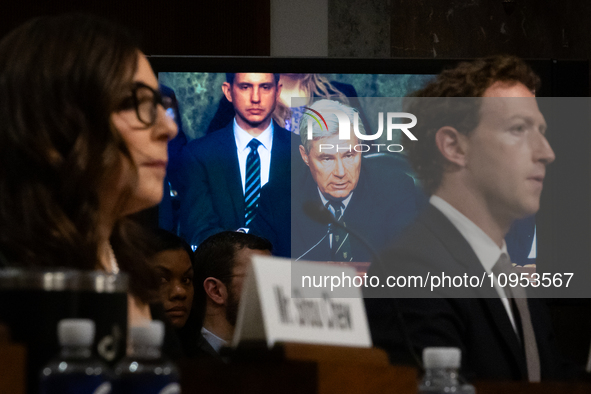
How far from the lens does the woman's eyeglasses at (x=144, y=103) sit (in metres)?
0.98

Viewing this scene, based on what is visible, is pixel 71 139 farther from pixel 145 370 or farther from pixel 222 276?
pixel 222 276

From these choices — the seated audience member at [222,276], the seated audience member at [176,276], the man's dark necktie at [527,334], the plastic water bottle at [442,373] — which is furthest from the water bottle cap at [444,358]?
the seated audience member at [176,276]

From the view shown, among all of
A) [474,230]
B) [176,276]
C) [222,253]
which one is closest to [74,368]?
[474,230]

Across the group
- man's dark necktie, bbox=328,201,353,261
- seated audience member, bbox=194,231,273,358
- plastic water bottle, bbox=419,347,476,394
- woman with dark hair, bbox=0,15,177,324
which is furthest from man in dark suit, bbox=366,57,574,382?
man's dark necktie, bbox=328,201,353,261

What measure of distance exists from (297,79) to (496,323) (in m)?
2.18

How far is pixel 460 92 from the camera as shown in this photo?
1828 mm

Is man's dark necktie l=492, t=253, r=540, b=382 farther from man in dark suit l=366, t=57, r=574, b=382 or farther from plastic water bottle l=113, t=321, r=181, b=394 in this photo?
plastic water bottle l=113, t=321, r=181, b=394

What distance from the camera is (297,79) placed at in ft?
11.1

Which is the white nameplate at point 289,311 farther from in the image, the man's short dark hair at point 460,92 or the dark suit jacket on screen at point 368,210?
the dark suit jacket on screen at point 368,210

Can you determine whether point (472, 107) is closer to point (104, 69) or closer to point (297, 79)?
point (104, 69)

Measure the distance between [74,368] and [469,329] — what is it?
88 cm

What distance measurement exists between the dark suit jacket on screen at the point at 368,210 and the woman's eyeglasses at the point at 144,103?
230 centimetres

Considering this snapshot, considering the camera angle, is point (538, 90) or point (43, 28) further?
point (538, 90)

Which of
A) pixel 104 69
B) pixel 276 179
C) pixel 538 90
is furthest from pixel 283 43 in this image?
pixel 104 69
